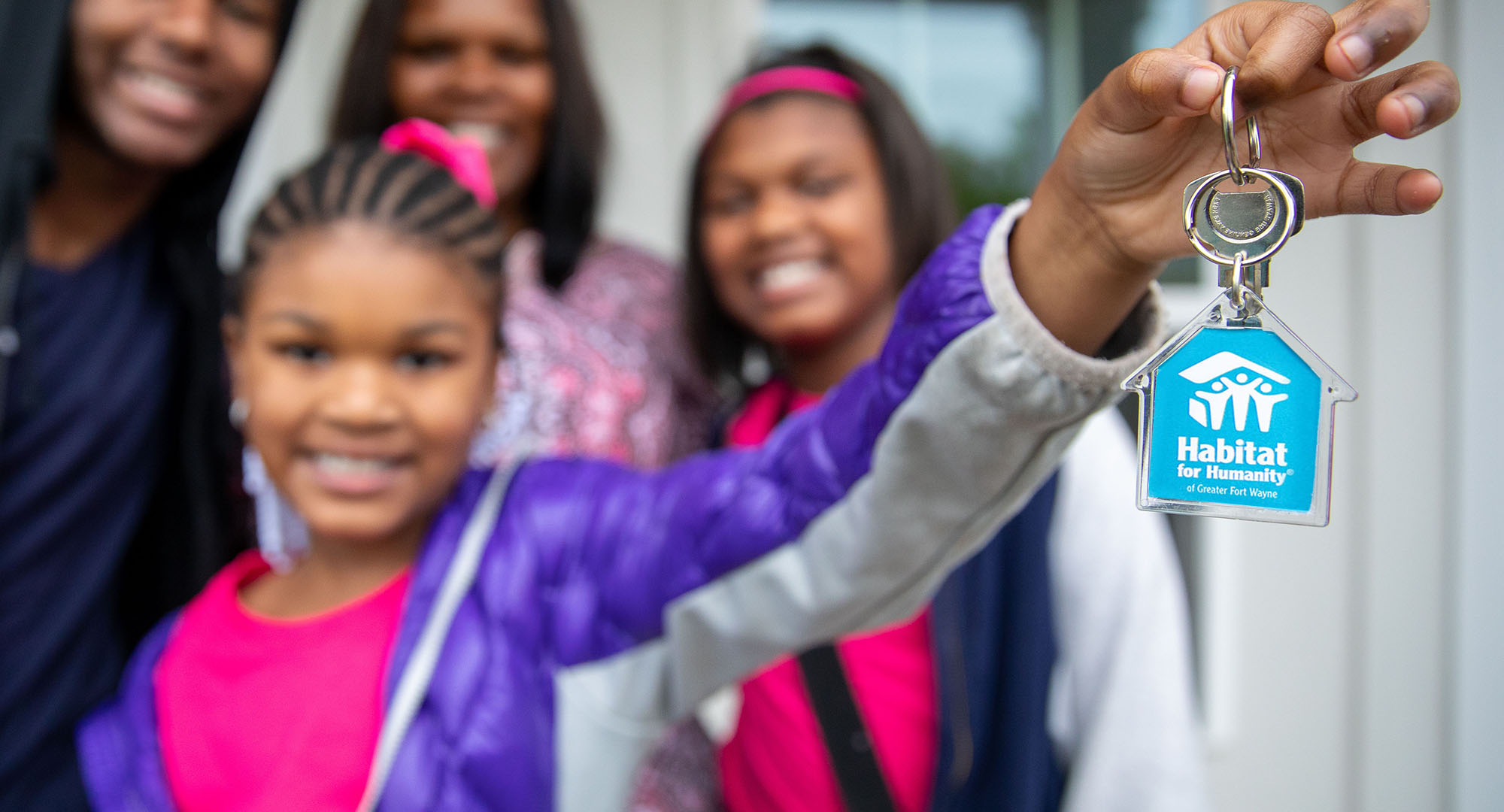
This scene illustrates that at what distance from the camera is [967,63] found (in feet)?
7.73

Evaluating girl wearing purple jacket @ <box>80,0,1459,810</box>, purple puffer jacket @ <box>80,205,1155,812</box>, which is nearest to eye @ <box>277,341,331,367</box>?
girl wearing purple jacket @ <box>80,0,1459,810</box>

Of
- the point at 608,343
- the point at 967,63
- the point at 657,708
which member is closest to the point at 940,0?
the point at 967,63

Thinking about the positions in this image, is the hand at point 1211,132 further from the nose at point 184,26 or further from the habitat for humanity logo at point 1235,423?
the nose at point 184,26

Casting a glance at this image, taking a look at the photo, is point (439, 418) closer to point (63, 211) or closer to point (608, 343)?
point (608, 343)

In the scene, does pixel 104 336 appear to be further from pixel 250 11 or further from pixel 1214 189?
pixel 1214 189

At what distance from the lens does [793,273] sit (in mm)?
1437

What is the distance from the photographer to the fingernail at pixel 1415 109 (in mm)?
423

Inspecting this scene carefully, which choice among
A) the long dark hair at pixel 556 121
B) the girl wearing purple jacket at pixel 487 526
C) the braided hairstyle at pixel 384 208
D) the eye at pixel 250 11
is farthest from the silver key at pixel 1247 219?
the eye at pixel 250 11

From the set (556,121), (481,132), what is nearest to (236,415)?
(481,132)

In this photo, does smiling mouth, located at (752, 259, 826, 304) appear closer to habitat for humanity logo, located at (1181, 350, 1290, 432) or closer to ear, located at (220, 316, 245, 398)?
ear, located at (220, 316, 245, 398)

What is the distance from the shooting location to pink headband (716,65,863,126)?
1.54 meters

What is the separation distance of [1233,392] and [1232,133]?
0.12 meters

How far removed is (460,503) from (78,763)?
58cm

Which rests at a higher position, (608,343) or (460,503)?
(608,343)
